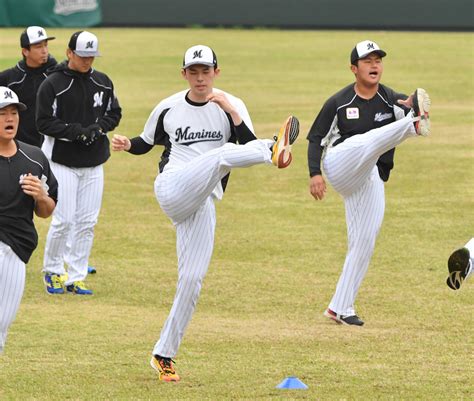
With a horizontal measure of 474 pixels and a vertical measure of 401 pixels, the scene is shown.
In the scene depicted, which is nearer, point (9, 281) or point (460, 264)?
point (9, 281)

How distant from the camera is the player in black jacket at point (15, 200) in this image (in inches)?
319

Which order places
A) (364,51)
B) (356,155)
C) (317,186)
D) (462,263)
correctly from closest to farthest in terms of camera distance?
(462,263) → (356,155) → (317,186) → (364,51)

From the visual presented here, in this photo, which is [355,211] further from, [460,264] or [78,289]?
[78,289]

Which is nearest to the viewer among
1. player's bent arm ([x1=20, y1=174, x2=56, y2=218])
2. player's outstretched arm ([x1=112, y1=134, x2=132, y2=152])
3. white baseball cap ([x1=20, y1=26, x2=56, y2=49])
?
player's bent arm ([x1=20, y1=174, x2=56, y2=218])

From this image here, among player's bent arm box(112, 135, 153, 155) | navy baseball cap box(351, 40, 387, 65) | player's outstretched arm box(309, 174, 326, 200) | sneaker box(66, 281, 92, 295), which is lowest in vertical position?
sneaker box(66, 281, 92, 295)

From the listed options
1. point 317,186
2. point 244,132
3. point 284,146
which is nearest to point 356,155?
point 317,186

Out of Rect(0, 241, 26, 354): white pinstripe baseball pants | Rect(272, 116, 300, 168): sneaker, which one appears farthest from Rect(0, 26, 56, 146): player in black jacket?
Rect(272, 116, 300, 168): sneaker

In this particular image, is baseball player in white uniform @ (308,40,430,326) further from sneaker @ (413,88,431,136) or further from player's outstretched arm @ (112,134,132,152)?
player's outstretched arm @ (112,134,132,152)

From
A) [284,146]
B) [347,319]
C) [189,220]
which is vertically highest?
[284,146]

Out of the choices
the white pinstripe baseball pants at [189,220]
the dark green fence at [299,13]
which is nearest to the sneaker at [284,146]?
the white pinstripe baseball pants at [189,220]

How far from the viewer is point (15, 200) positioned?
8.17 meters

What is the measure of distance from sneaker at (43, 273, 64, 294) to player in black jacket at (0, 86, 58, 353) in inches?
149

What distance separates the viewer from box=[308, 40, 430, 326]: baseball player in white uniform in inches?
406

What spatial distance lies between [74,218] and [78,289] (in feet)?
2.41
